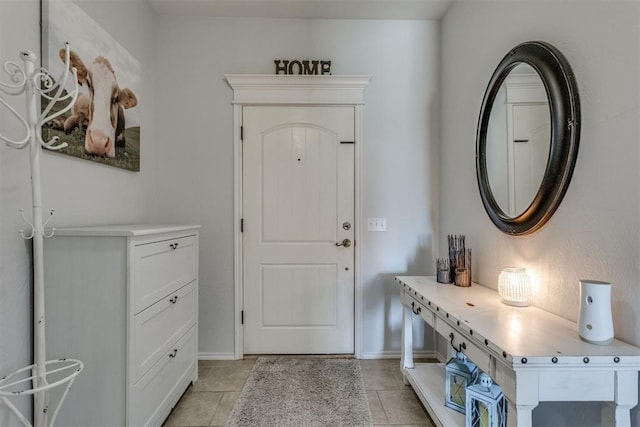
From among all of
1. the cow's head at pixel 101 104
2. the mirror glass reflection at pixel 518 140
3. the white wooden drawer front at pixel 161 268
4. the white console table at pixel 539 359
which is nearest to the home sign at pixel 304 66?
the cow's head at pixel 101 104

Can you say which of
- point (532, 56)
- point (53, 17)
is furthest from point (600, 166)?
point (53, 17)

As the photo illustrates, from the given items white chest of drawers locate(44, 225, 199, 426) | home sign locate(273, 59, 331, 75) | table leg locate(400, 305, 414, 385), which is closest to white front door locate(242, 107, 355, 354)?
home sign locate(273, 59, 331, 75)

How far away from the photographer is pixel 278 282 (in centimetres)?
248

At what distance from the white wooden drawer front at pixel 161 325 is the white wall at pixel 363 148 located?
53cm

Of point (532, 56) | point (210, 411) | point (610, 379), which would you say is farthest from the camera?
point (210, 411)

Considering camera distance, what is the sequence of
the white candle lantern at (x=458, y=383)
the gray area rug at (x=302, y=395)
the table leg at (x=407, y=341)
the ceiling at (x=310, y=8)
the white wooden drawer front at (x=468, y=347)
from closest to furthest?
the white wooden drawer front at (x=468, y=347) < the white candle lantern at (x=458, y=383) < the gray area rug at (x=302, y=395) < the table leg at (x=407, y=341) < the ceiling at (x=310, y=8)

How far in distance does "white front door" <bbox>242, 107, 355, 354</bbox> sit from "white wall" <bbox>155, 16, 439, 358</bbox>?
0.52 feet

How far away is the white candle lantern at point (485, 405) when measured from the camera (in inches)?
53.0

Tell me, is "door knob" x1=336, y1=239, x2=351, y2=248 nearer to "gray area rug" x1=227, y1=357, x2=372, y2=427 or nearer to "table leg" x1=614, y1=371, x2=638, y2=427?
"gray area rug" x1=227, y1=357, x2=372, y2=427

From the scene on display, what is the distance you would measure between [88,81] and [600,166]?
2470 millimetres

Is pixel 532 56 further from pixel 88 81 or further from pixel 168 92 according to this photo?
pixel 168 92

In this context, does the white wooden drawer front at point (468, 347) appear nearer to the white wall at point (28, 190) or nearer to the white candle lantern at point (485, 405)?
the white candle lantern at point (485, 405)

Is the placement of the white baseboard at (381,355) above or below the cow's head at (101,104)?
below

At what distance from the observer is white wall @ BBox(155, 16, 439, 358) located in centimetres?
244
